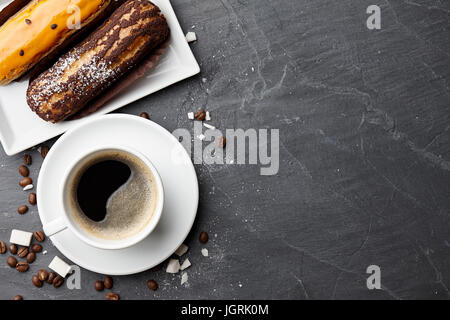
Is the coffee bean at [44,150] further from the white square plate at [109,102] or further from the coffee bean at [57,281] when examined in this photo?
the coffee bean at [57,281]

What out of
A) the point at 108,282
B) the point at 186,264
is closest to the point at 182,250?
the point at 186,264

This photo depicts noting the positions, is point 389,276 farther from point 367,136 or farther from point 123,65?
point 123,65

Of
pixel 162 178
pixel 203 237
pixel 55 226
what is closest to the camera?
pixel 55 226

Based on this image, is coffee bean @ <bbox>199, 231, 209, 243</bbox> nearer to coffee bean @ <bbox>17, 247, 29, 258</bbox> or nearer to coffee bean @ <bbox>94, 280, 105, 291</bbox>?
coffee bean @ <bbox>94, 280, 105, 291</bbox>

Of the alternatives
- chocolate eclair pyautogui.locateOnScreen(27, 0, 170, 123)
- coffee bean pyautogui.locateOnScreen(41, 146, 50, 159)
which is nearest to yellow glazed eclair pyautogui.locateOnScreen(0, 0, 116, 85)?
chocolate eclair pyautogui.locateOnScreen(27, 0, 170, 123)

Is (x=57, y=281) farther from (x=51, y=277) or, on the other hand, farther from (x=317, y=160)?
(x=317, y=160)

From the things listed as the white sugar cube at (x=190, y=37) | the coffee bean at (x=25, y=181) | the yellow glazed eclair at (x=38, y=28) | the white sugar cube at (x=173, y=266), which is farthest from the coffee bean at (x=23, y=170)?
the white sugar cube at (x=190, y=37)
